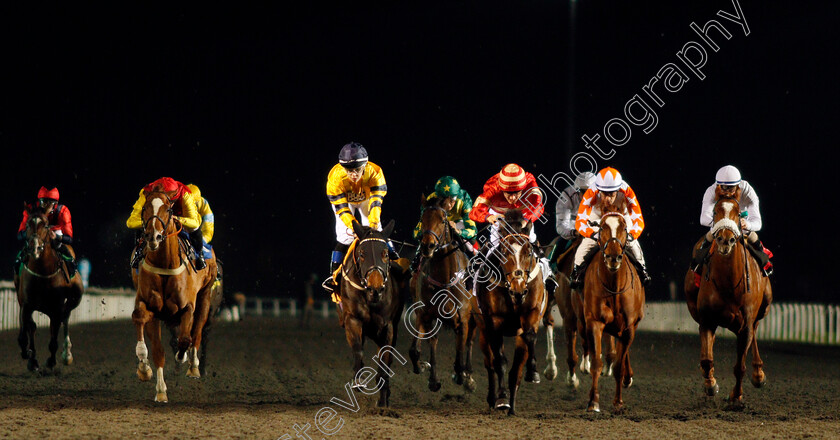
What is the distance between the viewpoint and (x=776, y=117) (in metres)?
36.4

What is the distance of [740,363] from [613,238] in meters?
2.26

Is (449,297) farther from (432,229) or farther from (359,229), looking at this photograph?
(359,229)

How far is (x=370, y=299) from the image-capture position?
10.0m

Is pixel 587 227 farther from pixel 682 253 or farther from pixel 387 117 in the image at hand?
pixel 387 117

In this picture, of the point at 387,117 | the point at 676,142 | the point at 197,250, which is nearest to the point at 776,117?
the point at 676,142

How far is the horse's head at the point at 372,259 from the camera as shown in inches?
394

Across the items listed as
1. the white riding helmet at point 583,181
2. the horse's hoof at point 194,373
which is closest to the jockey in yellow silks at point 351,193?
the white riding helmet at point 583,181

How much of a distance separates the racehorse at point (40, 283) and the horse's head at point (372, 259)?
556cm

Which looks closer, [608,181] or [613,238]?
[613,238]

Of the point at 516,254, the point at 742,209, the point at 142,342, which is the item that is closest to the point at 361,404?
the point at 516,254

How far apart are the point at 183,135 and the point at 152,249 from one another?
37.4 metres

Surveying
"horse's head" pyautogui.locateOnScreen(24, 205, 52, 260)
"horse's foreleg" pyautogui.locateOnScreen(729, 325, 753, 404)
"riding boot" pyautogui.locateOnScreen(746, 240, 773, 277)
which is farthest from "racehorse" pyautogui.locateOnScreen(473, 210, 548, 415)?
"horse's head" pyautogui.locateOnScreen(24, 205, 52, 260)

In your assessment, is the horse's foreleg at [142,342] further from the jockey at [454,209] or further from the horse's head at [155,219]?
the jockey at [454,209]

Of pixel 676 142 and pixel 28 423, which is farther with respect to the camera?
pixel 676 142
